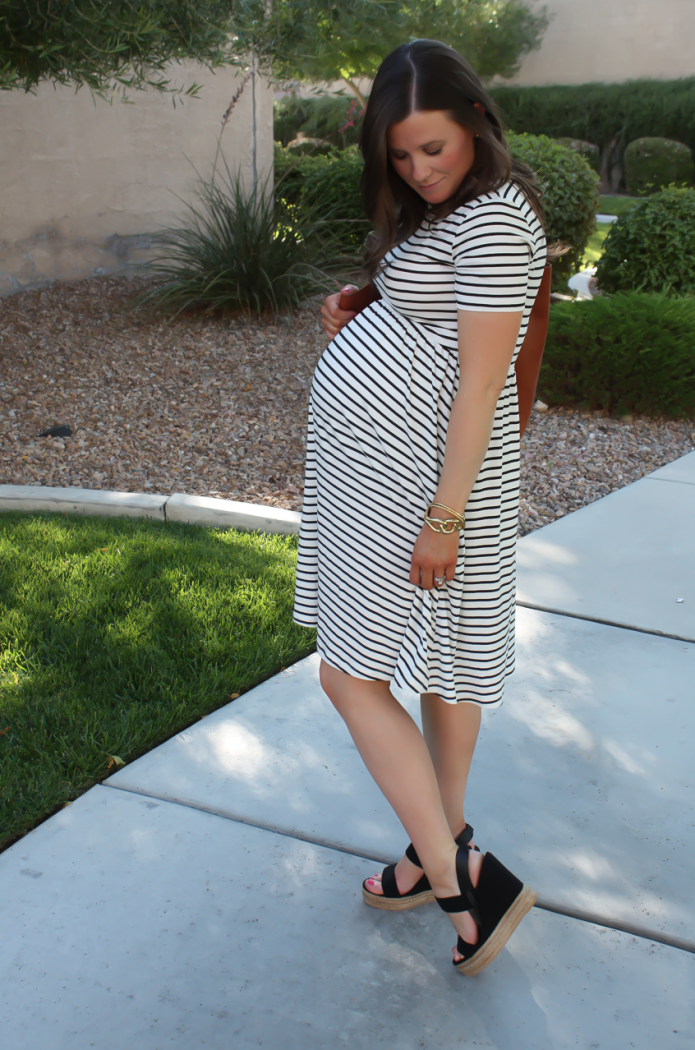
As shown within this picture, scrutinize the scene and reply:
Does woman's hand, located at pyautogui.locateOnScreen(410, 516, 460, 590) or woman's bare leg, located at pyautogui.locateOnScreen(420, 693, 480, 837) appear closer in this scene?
woman's hand, located at pyautogui.locateOnScreen(410, 516, 460, 590)

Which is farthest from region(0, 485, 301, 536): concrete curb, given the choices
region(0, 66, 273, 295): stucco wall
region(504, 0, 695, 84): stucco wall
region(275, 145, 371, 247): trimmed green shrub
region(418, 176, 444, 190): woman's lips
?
region(504, 0, 695, 84): stucco wall

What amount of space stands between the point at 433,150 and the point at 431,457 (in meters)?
0.57

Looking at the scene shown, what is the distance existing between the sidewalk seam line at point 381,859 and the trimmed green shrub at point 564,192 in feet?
23.5

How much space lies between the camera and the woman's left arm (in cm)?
159

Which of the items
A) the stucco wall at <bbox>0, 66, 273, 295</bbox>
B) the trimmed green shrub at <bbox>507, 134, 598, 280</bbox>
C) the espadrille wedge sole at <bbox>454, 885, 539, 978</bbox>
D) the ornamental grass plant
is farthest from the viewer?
the trimmed green shrub at <bbox>507, 134, 598, 280</bbox>

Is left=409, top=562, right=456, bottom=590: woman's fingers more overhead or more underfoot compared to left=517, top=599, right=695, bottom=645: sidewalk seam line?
more overhead

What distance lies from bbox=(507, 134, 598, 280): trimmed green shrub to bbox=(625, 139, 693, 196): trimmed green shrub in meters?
13.5

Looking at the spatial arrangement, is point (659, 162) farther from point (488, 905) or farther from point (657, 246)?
point (488, 905)

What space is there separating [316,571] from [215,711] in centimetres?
100

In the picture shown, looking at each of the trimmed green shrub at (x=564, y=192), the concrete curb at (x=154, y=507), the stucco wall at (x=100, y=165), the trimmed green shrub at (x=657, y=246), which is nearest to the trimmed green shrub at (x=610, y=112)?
the trimmed green shrub at (x=564, y=192)

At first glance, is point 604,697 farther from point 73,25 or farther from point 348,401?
point 73,25

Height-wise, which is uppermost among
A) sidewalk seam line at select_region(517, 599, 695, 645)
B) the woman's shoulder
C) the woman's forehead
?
the woman's forehead

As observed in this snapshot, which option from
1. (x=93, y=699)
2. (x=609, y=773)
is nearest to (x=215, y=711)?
(x=93, y=699)

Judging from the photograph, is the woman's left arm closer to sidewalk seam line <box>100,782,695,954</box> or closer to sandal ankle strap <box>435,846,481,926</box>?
sandal ankle strap <box>435,846,481,926</box>
